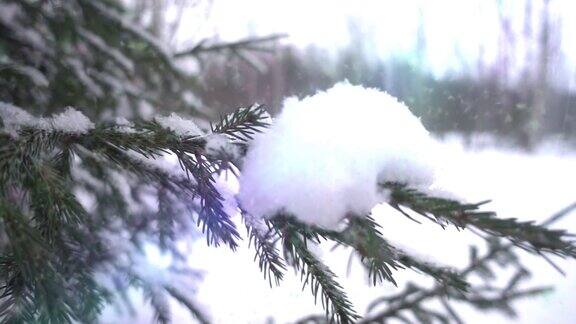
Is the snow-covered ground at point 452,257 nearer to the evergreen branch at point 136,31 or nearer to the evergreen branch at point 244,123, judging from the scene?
the evergreen branch at point 244,123

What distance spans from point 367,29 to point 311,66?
1.14 m

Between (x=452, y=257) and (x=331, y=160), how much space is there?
3.94 metres

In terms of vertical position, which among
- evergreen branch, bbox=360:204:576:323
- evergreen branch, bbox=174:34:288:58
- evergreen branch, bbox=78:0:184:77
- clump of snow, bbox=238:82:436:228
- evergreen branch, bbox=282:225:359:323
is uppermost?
evergreen branch, bbox=174:34:288:58

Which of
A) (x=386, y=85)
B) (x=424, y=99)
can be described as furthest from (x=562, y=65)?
(x=386, y=85)

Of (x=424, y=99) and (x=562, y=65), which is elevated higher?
(x=562, y=65)

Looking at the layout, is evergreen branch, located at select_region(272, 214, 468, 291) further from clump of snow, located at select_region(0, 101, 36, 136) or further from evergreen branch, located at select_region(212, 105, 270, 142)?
clump of snow, located at select_region(0, 101, 36, 136)

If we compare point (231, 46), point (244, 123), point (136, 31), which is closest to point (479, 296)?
point (231, 46)

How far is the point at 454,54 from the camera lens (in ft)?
23.4

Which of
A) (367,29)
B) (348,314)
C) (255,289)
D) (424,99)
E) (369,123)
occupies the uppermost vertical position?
(367,29)

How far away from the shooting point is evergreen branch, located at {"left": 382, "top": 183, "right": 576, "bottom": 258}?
1.55 ft

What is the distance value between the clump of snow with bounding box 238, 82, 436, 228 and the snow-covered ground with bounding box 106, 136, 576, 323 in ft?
0.24

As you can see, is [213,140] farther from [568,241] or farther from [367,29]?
[367,29]

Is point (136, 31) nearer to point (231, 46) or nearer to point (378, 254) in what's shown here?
point (231, 46)

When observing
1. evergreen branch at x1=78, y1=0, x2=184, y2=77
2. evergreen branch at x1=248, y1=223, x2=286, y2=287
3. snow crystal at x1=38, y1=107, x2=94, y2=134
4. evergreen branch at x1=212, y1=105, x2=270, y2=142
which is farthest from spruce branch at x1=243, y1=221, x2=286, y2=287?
evergreen branch at x1=78, y1=0, x2=184, y2=77
